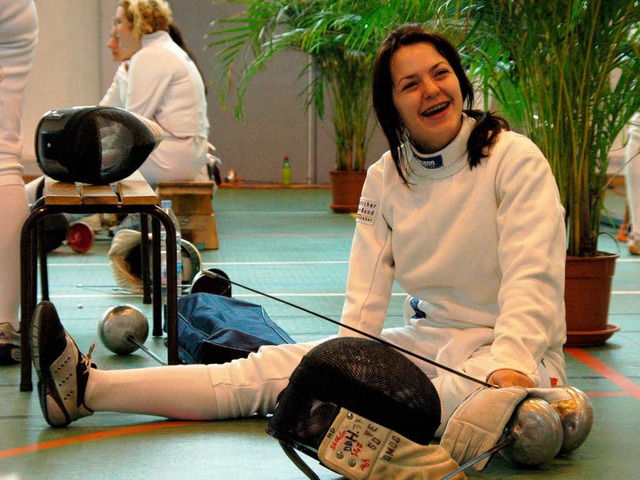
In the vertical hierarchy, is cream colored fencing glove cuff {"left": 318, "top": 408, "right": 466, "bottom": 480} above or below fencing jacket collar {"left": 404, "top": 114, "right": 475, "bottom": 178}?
below

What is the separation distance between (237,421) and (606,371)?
3.80ft

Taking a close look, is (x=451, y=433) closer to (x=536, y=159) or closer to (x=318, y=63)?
(x=536, y=159)

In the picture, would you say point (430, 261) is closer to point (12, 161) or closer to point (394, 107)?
point (394, 107)

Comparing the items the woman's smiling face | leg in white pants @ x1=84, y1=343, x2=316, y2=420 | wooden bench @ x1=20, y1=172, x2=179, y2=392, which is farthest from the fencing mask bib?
wooden bench @ x1=20, y1=172, x2=179, y2=392

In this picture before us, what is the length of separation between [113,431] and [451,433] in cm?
79

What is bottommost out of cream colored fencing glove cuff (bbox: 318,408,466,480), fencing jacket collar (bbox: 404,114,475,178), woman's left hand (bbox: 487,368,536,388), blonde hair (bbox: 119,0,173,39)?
cream colored fencing glove cuff (bbox: 318,408,466,480)

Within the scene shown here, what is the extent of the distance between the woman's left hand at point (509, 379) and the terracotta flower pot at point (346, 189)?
536cm

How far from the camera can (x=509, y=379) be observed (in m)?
1.96

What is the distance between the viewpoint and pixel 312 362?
1.75m

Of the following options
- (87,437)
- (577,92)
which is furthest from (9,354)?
(577,92)

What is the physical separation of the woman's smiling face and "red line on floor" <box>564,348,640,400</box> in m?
0.93

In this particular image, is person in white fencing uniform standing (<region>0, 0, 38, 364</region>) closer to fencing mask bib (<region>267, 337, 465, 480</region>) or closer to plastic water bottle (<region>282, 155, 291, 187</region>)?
fencing mask bib (<region>267, 337, 465, 480</region>)

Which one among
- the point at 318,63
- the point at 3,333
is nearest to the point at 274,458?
the point at 3,333

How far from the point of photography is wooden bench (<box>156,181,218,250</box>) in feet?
17.3
